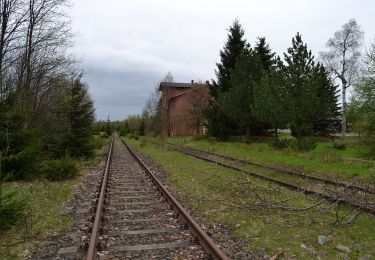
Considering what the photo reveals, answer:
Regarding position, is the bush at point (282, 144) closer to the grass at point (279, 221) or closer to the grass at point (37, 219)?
the grass at point (279, 221)

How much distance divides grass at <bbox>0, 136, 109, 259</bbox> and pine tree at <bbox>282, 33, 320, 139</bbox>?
51.6 feet

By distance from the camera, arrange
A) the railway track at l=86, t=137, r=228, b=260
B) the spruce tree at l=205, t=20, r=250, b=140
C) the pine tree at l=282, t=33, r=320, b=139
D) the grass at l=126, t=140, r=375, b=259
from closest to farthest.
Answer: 1. the railway track at l=86, t=137, r=228, b=260
2. the grass at l=126, t=140, r=375, b=259
3. the pine tree at l=282, t=33, r=320, b=139
4. the spruce tree at l=205, t=20, r=250, b=140

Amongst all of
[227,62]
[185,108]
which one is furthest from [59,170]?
[185,108]

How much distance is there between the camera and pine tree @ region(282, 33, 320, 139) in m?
23.8

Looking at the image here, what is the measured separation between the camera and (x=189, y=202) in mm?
9570

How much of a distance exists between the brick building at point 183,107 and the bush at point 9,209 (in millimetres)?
39796

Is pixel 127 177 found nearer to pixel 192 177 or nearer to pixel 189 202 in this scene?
pixel 192 177

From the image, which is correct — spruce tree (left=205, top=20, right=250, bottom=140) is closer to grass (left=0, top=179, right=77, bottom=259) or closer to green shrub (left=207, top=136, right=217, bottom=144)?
green shrub (left=207, top=136, right=217, bottom=144)

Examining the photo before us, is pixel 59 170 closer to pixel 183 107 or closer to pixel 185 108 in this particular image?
pixel 185 108

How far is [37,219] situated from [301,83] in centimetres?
1956

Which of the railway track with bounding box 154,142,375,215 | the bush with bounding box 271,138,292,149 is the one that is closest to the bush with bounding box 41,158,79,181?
the railway track with bounding box 154,142,375,215

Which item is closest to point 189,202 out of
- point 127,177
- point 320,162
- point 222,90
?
point 127,177

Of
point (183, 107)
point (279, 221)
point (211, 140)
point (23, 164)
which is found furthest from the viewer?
point (183, 107)

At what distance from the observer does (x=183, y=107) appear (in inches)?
2616
